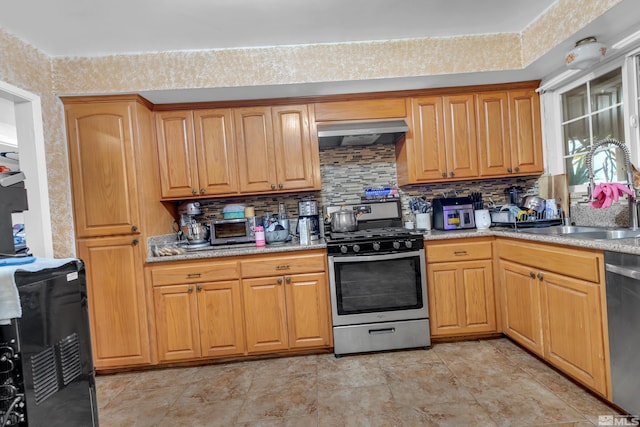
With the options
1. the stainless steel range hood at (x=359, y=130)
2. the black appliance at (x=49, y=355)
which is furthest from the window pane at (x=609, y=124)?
the black appliance at (x=49, y=355)

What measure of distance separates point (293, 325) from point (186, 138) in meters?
1.75

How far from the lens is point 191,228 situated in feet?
9.81

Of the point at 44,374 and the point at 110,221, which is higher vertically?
the point at 110,221

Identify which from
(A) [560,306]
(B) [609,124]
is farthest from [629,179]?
(A) [560,306]

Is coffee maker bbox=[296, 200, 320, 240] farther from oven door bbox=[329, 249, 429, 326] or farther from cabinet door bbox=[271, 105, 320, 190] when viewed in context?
oven door bbox=[329, 249, 429, 326]

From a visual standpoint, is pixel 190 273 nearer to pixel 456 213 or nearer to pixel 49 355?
pixel 49 355

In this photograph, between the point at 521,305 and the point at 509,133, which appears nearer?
the point at 521,305

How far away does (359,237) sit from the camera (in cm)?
268

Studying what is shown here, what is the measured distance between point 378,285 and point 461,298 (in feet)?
2.23

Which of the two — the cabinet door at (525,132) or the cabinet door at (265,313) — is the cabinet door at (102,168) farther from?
the cabinet door at (525,132)

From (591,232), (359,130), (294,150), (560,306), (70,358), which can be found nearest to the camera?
(70,358)

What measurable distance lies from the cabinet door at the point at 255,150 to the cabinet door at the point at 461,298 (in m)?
1.51

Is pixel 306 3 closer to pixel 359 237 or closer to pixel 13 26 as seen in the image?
pixel 359 237

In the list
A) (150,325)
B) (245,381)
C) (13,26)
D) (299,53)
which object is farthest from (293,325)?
(13,26)
